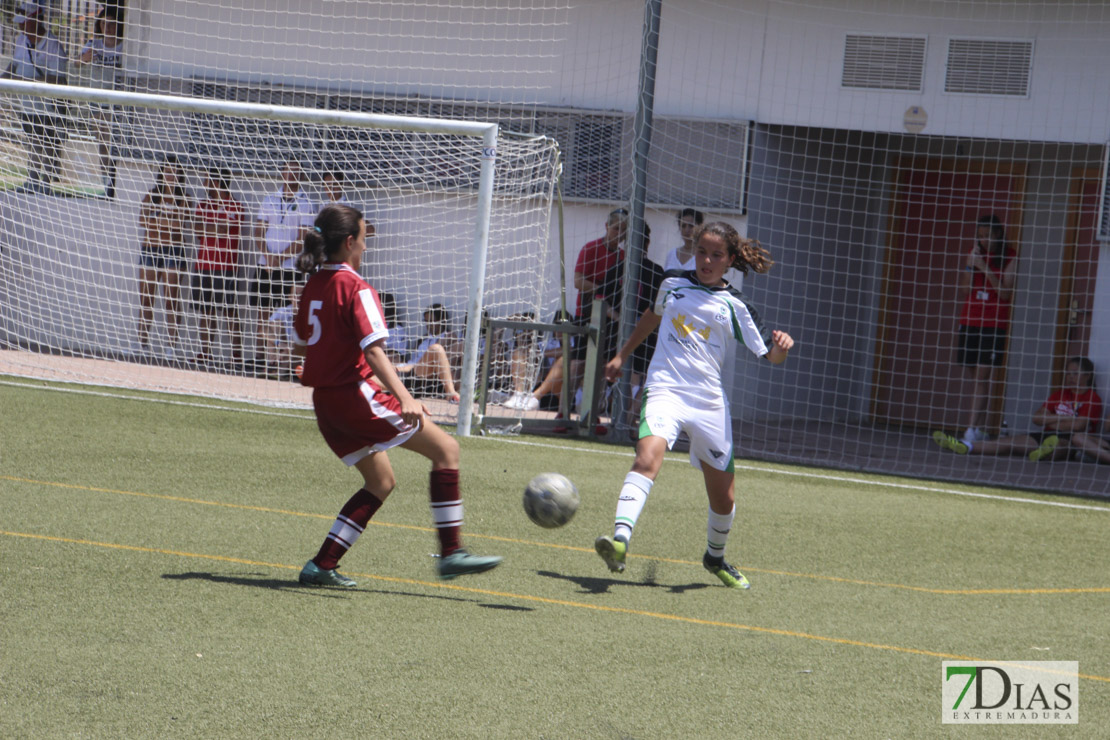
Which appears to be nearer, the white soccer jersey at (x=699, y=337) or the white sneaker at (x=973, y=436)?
the white soccer jersey at (x=699, y=337)

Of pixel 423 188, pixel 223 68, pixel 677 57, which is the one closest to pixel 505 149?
pixel 423 188

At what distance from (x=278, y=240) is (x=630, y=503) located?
7.14 meters

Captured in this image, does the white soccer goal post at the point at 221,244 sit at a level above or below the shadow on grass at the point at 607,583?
above

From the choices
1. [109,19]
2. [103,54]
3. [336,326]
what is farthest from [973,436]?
[109,19]

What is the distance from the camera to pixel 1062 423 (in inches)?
443

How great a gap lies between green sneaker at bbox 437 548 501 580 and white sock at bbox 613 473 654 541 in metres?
0.58

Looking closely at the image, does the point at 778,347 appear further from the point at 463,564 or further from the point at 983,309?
the point at 983,309

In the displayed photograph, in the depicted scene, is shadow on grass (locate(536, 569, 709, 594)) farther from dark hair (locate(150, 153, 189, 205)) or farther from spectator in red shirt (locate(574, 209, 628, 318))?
dark hair (locate(150, 153, 189, 205))

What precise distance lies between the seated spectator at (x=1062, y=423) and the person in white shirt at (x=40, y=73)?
898 centimetres

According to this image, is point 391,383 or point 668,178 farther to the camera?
point 668,178

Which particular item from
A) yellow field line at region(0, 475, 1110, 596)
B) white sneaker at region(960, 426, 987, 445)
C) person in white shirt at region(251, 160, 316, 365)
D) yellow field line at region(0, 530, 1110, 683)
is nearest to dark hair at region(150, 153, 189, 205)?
person in white shirt at region(251, 160, 316, 365)

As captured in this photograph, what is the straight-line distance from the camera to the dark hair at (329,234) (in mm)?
4840

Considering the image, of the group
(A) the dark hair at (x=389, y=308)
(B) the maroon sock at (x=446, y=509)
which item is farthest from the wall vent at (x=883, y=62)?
(B) the maroon sock at (x=446, y=509)

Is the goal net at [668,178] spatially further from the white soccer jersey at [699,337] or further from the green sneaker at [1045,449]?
the white soccer jersey at [699,337]
